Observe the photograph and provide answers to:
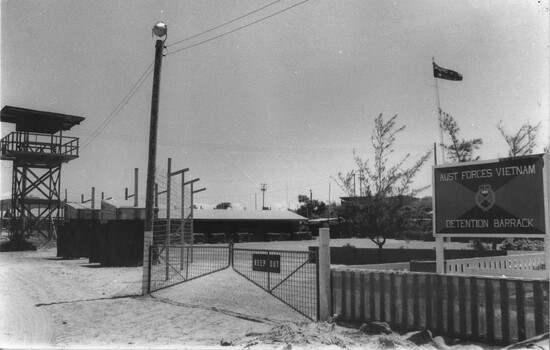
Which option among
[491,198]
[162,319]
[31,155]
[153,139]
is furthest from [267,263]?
[31,155]

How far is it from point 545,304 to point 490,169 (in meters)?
2.44

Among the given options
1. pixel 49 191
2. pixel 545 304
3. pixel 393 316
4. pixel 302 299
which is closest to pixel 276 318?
pixel 302 299

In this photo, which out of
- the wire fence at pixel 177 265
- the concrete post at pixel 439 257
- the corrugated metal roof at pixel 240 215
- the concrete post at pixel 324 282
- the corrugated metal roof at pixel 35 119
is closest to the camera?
the concrete post at pixel 439 257

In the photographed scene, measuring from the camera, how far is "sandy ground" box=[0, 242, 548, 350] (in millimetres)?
7367

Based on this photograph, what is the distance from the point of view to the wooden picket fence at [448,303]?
6.82 m

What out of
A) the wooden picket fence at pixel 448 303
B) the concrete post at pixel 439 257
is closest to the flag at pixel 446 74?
the concrete post at pixel 439 257

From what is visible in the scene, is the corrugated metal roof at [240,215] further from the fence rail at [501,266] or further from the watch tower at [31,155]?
the fence rail at [501,266]

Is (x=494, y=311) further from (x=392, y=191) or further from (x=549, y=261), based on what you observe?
(x=392, y=191)

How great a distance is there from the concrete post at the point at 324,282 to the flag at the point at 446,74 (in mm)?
10197

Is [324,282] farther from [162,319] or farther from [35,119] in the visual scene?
[35,119]

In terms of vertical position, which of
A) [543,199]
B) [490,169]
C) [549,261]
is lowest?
[549,261]

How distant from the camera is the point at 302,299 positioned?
35.0 ft

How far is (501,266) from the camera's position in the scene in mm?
12195

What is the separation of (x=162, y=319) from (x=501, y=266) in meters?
8.26
